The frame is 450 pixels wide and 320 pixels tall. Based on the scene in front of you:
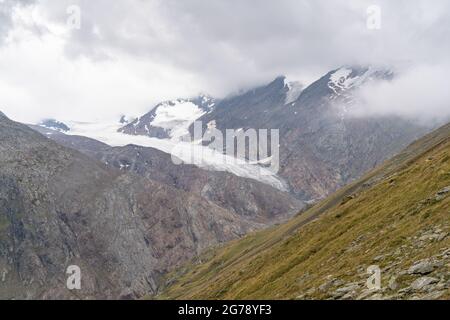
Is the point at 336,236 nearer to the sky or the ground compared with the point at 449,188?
nearer to the ground

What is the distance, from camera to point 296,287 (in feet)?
208

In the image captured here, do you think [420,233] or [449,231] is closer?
[449,231]

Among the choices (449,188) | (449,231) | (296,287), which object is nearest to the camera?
(449,231)

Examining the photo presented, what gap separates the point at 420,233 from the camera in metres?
49.7
